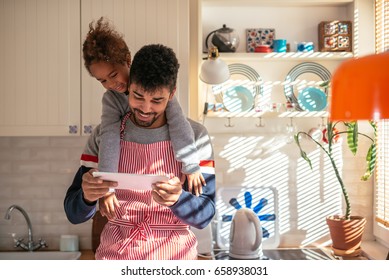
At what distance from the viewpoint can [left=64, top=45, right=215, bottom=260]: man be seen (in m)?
1.49

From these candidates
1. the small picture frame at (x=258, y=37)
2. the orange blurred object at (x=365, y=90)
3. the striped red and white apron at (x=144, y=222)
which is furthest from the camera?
the small picture frame at (x=258, y=37)

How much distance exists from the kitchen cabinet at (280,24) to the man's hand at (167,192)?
1.20 metres

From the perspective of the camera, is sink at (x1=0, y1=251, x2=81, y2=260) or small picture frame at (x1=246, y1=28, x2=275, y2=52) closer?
sink at (x1=0, y1=251, x2=81, y2=260)

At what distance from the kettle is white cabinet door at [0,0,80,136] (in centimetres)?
61

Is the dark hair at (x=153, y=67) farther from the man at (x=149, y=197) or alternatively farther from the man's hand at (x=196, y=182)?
the man's hand at (x=196, y=182)

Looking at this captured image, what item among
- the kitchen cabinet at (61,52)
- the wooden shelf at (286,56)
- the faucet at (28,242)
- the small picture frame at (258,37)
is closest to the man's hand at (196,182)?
the kitchen cabinet at (61,52)

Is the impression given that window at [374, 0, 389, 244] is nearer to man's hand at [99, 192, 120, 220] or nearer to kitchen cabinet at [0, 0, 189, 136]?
kitchen cabinet at [0, 0, 189, 136]

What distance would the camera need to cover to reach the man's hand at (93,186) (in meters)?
1.42

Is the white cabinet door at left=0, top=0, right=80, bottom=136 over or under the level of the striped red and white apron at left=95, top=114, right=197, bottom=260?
over

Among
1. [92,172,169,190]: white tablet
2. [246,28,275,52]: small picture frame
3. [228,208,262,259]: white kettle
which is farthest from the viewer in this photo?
[246,28,275,52]: small picture frame

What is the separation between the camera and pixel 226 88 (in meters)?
2.66

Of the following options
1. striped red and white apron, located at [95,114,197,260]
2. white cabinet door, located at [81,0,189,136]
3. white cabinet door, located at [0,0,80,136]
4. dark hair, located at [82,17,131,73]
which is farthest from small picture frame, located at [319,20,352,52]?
striped red and white apron, located at [95,114,197,260]

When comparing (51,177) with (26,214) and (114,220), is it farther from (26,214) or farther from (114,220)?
(114,220)

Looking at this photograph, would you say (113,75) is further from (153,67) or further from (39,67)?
(39,67)
